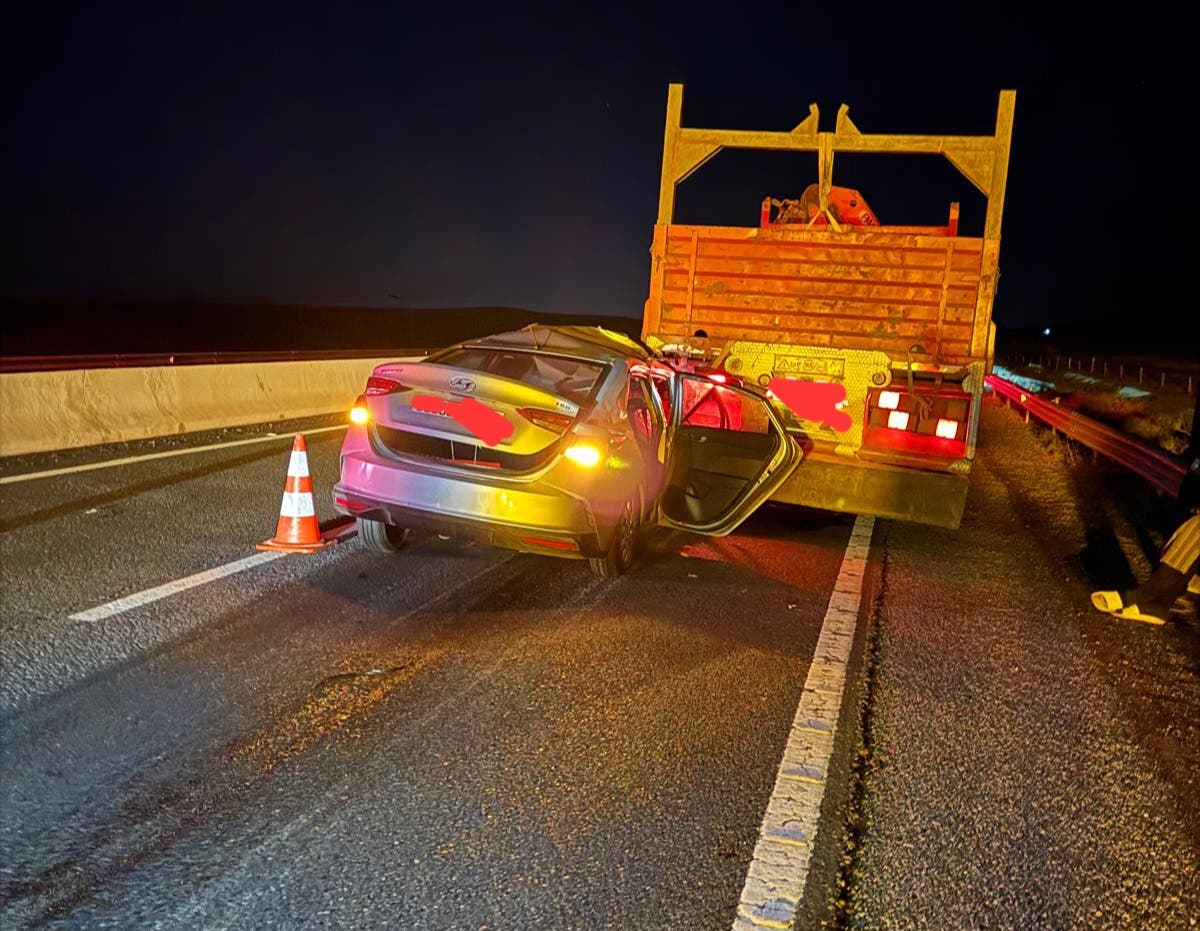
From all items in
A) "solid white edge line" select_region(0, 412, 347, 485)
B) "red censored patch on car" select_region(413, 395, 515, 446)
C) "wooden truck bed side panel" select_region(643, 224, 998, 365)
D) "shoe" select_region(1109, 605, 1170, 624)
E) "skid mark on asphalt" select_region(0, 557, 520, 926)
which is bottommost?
"skid mark on asphalt" select_region(0, 557, 520, 926)

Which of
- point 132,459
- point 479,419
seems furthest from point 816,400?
point 132,459

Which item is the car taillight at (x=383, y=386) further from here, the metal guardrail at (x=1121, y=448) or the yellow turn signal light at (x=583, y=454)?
the metal guardrail at (x=1121, y=448)

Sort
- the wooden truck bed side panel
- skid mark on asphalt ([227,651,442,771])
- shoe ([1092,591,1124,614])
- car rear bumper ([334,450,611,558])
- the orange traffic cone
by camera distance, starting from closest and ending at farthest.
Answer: skid mark on asphalt ([227,651,442,771])
car rear bumper ([334,450,611,558])
shoe ([1092,591,1124,614])
the orange traffic cone
the wooden truck bed side panel

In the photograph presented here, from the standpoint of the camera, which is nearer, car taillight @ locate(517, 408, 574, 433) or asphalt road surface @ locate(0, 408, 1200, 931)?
asphalt road surface @ locate(0, 408, 1200, 931)

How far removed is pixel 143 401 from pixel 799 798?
10.8 m

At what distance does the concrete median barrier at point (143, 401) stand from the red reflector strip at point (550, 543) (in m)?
7.17

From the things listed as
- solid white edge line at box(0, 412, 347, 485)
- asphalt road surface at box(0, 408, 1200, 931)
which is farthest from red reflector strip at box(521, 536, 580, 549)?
solid white edge line at box(0, 412, 347, 485)

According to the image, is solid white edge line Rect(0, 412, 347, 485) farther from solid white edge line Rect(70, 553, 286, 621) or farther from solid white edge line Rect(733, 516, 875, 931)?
solid white edge line Rect(733, 516, 875, 931)

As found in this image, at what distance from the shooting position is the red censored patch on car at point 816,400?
30.2 feet

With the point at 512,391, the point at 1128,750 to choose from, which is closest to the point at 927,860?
the point at 1128,750

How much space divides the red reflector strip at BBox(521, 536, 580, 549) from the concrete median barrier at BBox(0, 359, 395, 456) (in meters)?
7.17

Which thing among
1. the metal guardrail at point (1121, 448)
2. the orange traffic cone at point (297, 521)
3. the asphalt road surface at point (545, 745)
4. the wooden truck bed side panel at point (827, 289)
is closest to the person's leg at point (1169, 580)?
the asphalt road surface at point (545, 745)

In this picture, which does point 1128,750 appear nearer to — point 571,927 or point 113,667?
point 571,927

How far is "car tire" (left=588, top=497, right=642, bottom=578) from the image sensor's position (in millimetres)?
6531
